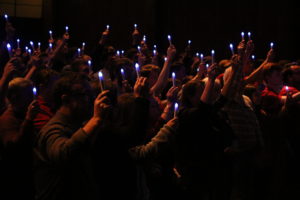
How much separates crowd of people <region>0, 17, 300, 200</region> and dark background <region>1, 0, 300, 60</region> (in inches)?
191

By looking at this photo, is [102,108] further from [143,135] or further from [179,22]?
[179,22]

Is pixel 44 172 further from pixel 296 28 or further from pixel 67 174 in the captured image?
pixel 296 28

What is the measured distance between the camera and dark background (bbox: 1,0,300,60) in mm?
11016

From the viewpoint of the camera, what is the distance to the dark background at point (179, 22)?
11.0 m

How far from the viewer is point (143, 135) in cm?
361

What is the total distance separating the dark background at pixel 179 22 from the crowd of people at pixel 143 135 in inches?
191

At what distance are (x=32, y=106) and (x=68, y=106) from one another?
0.48 metres

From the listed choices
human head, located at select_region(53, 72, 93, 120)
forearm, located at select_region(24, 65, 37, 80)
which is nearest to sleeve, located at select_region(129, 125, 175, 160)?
human head, located at select_region(53, 72, 93, 120)

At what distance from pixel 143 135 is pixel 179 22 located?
826cm

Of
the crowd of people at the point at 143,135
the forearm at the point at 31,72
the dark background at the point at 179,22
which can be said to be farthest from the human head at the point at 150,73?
the dark background at the point at 179,22

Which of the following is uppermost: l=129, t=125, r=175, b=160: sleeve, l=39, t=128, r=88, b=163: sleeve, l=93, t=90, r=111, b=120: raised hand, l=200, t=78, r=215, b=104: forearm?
l=93, t=90, r=111, b=120: raised hand

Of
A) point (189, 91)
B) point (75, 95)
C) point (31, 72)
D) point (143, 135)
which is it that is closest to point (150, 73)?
point (189, 91)

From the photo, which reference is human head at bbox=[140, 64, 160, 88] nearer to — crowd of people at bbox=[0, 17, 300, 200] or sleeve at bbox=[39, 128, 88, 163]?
crowd of people at bbox=[0, 17, 300, 200]

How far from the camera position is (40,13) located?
1149 centimetres
